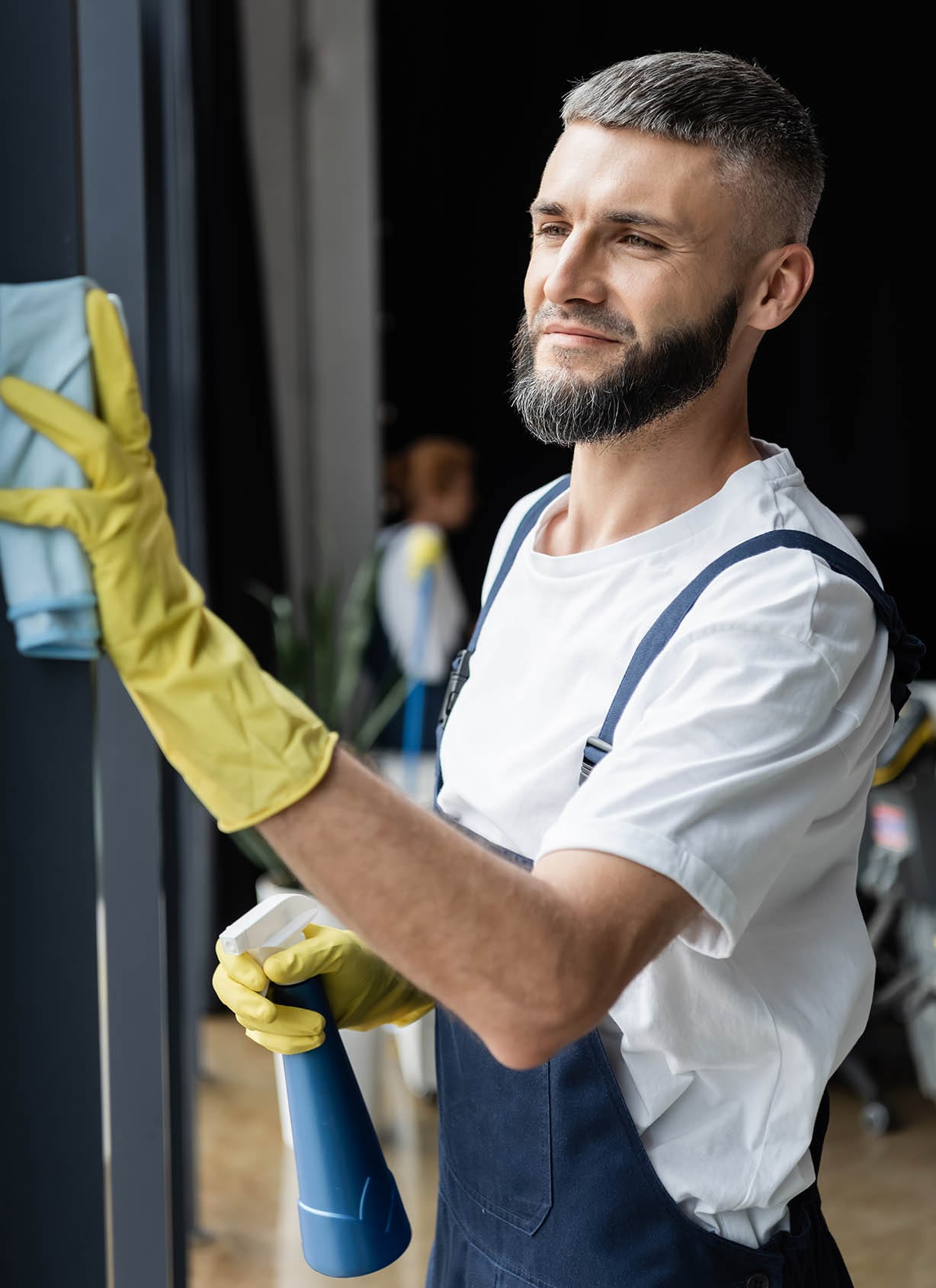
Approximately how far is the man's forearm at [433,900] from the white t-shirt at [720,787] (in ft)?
0.30

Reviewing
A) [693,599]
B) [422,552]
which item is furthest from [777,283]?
[422,552]

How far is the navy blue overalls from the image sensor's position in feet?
3.57

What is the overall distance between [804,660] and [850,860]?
271 millimetres

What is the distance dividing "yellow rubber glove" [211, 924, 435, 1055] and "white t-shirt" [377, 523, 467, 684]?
A: 9.81 ft

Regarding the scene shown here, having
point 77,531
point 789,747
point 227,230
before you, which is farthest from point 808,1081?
point 227,230

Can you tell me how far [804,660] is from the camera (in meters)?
0.98

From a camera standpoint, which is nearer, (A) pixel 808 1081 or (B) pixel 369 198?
(A) pixel 808 1081

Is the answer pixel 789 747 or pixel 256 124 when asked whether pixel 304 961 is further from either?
pixel 256 124

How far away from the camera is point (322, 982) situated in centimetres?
126

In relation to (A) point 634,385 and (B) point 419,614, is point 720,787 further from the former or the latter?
(B) point 419,614

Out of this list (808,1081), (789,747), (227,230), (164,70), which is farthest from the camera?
(227,230)

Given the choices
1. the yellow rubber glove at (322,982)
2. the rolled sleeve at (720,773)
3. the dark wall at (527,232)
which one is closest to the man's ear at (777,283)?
the rolled sleeve at (720,773)

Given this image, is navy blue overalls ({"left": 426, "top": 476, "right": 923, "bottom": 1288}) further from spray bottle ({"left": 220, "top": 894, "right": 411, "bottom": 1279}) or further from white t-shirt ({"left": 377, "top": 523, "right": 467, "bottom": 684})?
white t-shirt ({"left": 377, "top": 523, "right": 467, "bottom": 684})

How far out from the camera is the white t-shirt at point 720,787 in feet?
3.05
